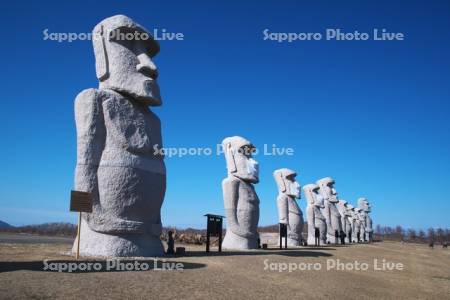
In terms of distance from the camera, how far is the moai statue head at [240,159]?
16672 mm

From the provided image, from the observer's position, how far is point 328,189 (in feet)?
101

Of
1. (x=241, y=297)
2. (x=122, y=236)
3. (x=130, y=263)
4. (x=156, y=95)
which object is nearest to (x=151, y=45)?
(x=156, y=95)

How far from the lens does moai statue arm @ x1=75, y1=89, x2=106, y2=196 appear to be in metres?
9.90

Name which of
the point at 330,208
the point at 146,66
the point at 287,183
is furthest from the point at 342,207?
the point at 146,66

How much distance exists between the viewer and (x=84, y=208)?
9422mm

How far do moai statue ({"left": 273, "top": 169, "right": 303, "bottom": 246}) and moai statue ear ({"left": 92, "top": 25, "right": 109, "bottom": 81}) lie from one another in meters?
13.1

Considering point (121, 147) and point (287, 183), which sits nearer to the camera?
point (121, 147)

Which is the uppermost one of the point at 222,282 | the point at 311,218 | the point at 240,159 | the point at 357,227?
the point at 240,159

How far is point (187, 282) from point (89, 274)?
62.6 inches

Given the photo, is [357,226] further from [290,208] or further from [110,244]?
[110,244]

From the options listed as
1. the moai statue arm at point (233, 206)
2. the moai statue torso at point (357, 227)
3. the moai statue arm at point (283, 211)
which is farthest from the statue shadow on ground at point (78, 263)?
the moai statue torso at point (357, 227)

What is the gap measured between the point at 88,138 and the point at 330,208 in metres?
23.4

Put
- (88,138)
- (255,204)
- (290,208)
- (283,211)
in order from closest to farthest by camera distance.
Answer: (88,138) → (255,204) → (283,211) → (290,208)

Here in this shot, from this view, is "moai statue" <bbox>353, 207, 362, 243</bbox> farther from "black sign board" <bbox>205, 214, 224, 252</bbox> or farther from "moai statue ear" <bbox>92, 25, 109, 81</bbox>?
"moai statue ear" <bbox>92, 25, 109, 81</bbox>
